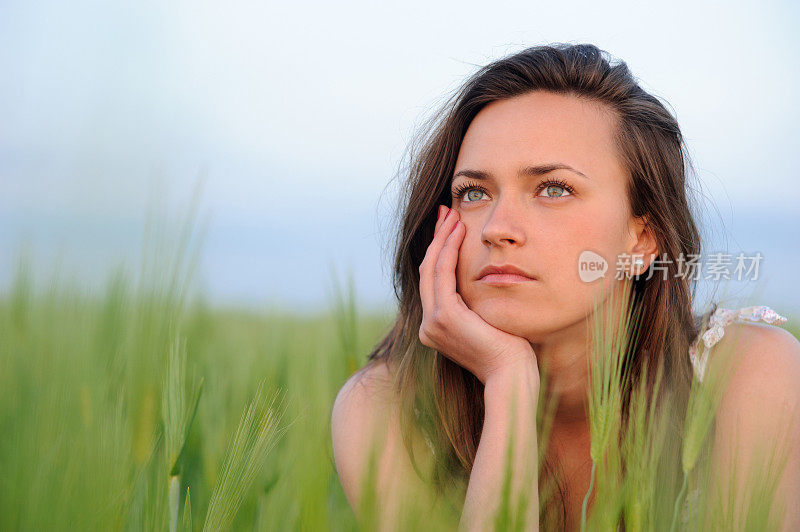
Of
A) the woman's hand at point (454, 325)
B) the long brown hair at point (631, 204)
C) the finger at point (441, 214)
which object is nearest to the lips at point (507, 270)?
the woman's hand at point (454, 325)

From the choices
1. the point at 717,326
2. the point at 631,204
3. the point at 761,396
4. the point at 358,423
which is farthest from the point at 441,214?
the point at 761,396

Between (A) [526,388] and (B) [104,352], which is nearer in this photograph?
(B) [104,352]

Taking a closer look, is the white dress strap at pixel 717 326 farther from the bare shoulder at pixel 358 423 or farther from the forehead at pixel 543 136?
the bare shoulder at pixel 358 423

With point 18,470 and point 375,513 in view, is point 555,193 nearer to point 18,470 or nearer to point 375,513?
point 375,513

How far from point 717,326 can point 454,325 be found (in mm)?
773

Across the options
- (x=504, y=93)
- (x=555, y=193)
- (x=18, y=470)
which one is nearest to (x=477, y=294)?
(x=555, y=193)

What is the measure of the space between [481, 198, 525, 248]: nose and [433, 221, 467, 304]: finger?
183 millimetres

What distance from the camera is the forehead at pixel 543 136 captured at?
1759mm

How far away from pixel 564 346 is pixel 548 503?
1.48 feet

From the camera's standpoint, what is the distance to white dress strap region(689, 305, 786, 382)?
6.20ft

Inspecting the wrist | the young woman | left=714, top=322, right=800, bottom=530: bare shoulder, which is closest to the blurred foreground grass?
the young woman

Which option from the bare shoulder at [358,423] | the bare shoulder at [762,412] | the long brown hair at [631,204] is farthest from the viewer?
the long brown hair at [631,204]

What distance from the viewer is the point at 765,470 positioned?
1.25m

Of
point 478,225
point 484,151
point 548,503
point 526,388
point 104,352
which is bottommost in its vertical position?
point 548,503
